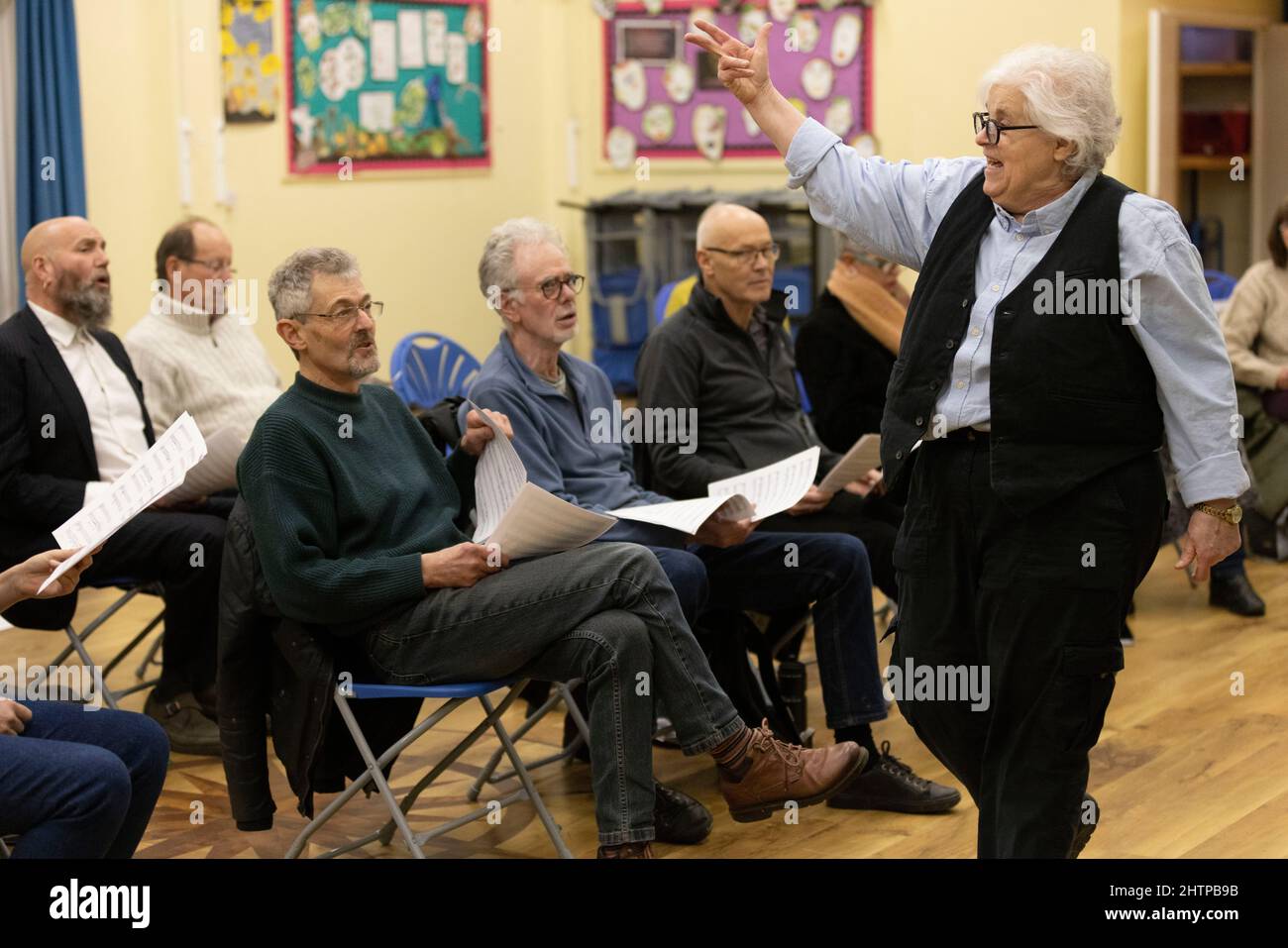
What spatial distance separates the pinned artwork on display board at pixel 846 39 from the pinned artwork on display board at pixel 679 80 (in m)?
0.81

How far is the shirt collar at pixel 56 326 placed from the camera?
13.8 feet

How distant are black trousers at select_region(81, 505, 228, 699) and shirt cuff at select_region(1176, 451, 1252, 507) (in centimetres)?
240

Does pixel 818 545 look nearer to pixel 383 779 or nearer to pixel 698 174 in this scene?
pixel 383 779

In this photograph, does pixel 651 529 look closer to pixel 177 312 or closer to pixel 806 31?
pixel 177 312

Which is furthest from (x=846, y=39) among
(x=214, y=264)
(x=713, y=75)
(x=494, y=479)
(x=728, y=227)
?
(x=494, y=479)

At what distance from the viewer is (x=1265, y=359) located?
583 cm

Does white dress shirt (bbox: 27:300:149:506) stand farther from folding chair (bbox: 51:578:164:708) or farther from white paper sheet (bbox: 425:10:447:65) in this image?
white paper sheet (bbox: 425:10:447:65)

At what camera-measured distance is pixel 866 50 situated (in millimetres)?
8469

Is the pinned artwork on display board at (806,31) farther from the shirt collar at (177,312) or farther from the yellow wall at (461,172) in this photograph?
the shirt collar at (177,312)

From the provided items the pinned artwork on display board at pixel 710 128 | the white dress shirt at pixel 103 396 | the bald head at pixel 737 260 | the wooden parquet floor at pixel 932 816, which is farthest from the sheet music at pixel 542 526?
the pinned artwork on display board at pixel 710 128

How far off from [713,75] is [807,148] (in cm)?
638

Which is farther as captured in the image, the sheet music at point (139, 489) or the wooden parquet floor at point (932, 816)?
the wooden parquet floor at point (932, 816)

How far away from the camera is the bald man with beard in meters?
3.88

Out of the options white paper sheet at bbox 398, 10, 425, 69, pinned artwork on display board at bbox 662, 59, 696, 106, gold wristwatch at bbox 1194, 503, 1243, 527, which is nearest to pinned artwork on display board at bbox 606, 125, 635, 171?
pinned artwork on display board at bbox 662, 59, 696, 106
